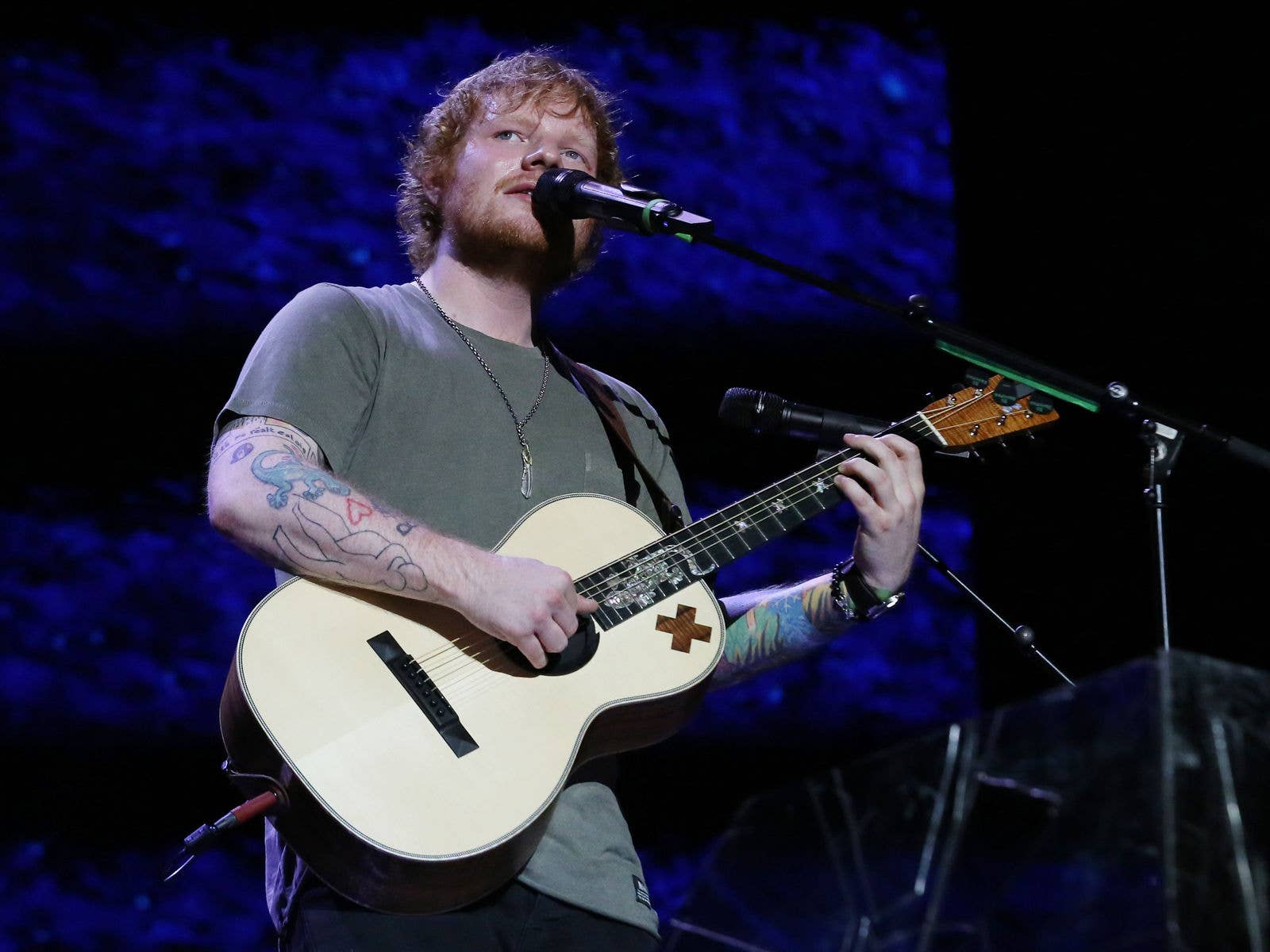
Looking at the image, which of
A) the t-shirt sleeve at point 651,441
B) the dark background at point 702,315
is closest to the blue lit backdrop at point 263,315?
the dark background at point 702,315

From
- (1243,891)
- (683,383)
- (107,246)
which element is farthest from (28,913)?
(1243,891)

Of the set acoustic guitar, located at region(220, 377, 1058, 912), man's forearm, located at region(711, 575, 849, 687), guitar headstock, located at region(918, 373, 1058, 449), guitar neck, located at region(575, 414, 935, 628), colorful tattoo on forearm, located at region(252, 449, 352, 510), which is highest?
guitar headstock, located at region(918, 373, 1058, 449)

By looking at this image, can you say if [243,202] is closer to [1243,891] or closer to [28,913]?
[28,913]

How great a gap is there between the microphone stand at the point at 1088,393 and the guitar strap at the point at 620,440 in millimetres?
687

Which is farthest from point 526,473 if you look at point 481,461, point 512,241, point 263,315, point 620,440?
point 263,315

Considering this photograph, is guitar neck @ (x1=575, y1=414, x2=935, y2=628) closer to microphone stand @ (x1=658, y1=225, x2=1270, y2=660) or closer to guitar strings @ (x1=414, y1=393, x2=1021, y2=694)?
guitar strings @ (x1=414, y1=393, x2=1021, y2=694)

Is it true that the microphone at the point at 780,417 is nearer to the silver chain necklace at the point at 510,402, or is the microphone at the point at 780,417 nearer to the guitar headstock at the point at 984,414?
the guitar headstock at the point at 984,414

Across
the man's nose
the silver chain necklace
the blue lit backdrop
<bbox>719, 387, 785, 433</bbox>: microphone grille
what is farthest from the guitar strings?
the blue lit backdrop

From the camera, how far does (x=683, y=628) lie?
207 cm

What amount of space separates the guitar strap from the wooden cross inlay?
15.1 inches

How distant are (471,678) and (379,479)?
0.43 meters

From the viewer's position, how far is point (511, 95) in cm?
271

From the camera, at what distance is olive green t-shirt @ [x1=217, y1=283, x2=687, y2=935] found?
6.33ft

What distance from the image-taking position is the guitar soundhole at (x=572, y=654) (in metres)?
1.94
